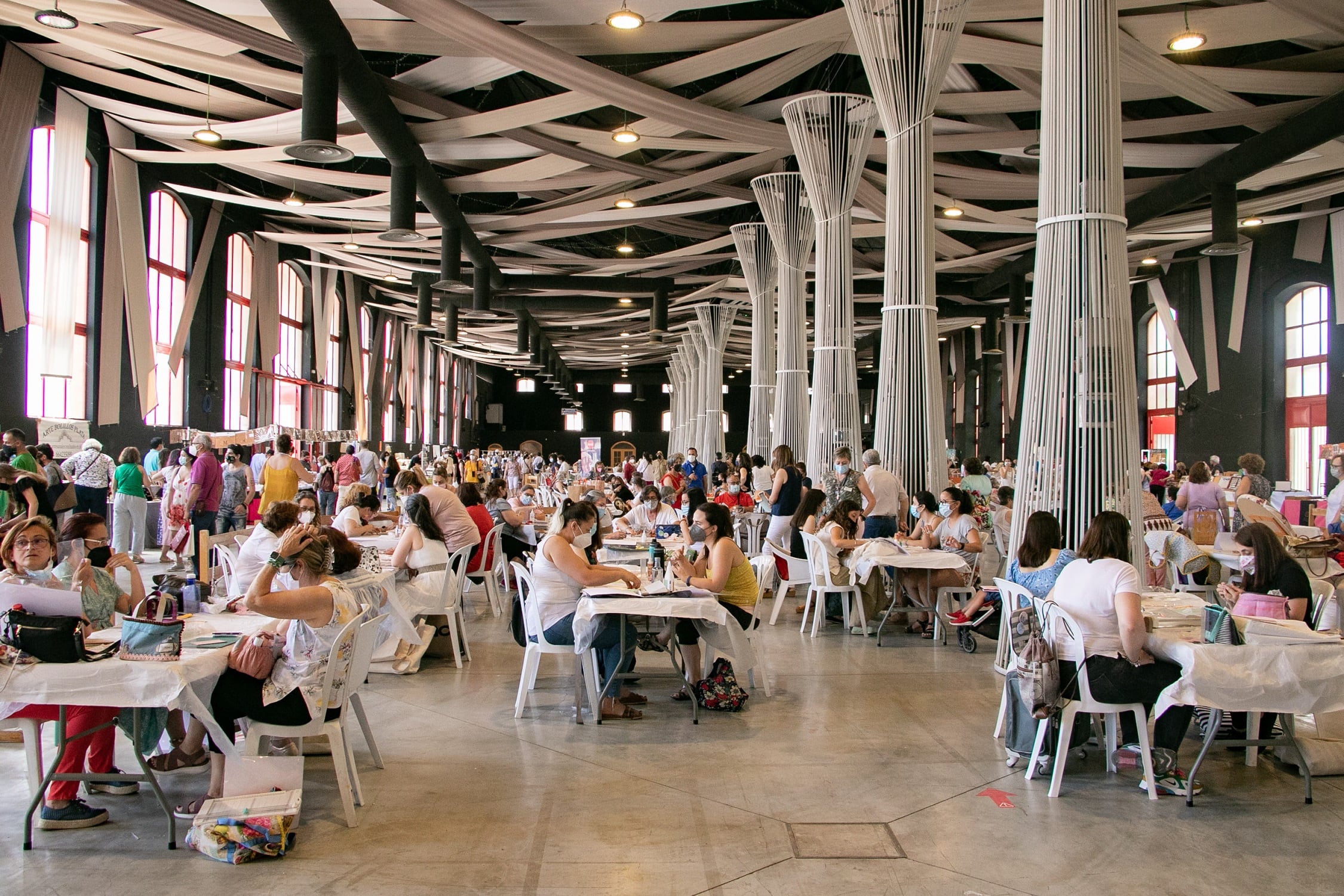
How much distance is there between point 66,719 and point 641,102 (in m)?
8.53

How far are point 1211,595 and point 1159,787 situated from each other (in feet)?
11.6

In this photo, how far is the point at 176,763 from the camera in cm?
421

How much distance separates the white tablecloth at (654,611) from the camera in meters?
4.86

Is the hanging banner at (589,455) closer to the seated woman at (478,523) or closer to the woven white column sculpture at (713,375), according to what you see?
the woven white column sculpture at (713,375)

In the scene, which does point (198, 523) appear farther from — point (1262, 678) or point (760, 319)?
point (1262, 678)

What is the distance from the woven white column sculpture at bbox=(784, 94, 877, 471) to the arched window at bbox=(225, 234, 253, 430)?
10.7 metres

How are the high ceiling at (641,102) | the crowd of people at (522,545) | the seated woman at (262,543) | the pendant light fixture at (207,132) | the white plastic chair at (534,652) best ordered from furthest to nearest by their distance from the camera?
the pendant light fixture at (207,132) → the high ceiling at (641,102) → the white plastic chair at (534,652) → the seated woman at (262,543) → the crowd of people at (522,545)

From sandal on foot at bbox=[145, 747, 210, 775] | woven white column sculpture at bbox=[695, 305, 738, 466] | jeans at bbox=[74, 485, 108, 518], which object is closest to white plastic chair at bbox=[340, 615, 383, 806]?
sandal on foot at bbox=[145, 747, 210, 775]

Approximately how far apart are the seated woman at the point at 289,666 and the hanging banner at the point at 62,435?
8844 mm

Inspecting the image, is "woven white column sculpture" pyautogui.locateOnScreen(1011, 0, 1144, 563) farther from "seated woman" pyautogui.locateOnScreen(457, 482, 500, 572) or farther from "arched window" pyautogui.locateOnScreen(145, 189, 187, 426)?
"arched window" pyautogui.locateOnScreen(145, 189, 187, 426)

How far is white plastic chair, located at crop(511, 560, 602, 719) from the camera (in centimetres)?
509

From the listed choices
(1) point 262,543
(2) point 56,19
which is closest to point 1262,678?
(1) point 262,543

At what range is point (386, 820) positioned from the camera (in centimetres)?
372

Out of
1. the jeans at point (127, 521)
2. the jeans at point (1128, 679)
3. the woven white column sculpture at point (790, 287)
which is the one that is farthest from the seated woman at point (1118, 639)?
the jeans at point (127, 521)
